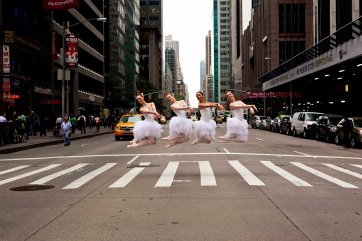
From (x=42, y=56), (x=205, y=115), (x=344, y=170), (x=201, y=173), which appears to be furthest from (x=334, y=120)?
(x=42, y=56)

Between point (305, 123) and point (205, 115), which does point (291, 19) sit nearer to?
point (305, 123)

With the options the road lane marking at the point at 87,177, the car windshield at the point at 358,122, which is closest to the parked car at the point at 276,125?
the car windshield at the point at 358,122

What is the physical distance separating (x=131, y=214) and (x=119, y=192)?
2.40m

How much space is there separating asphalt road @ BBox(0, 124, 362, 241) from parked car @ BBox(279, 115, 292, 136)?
→ 26.9 metres

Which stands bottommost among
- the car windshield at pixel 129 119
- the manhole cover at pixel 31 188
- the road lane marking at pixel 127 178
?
the manhole cover at pixel 31 188

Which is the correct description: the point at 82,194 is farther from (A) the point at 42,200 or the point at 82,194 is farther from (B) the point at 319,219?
(B) the point at 319,219

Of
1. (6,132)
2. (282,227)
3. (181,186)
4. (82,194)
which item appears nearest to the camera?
(282,227)

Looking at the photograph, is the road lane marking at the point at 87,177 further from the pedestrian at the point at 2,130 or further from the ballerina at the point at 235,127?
the pedestrian at the point at 2,130

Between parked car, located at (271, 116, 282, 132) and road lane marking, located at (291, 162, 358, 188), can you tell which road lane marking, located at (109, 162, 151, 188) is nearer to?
road lane marking, located at (291, 162, 358, 188)

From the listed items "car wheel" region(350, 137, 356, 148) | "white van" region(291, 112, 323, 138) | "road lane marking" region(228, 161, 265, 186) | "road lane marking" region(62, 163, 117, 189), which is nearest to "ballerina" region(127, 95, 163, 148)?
"road lane marking" region(62, 163, 117, 189)

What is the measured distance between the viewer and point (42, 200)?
31.4 feet

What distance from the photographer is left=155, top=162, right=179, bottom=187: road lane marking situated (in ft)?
37.8

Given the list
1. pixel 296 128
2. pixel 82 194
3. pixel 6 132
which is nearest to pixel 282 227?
pixel 82 194

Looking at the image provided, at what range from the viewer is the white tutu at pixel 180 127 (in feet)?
39.6
